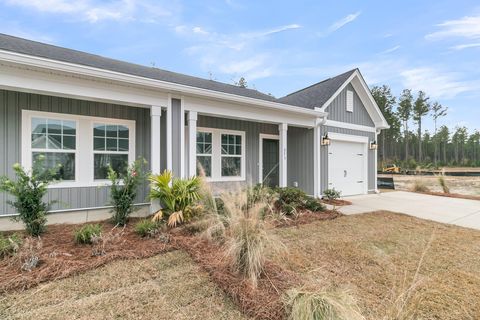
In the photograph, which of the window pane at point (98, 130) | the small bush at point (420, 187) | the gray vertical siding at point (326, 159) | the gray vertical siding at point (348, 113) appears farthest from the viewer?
the small bush at point (420, 187)

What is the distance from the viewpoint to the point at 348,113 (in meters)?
9.22

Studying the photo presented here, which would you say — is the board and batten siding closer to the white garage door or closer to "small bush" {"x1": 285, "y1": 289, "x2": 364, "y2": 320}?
"small bush" {"x1": 285, "y1": 289, "x2": 364, "y2": 320}

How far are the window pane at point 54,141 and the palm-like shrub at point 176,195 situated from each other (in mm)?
2299

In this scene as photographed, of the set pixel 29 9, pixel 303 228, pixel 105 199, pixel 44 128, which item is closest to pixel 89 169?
pixel 105 199

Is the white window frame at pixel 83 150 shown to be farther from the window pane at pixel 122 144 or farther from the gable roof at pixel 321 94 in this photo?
the gable roof at pixel 321 94

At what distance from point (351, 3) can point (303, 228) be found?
8399mm

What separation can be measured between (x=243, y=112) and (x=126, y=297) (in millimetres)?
5135

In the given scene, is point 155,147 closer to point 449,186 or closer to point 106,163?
point 106,163

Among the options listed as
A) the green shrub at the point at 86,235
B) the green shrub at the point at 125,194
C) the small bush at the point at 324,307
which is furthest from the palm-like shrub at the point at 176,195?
the small bush at the point at 324,307

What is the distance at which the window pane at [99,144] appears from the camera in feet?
18.4

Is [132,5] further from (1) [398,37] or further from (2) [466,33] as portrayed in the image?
(2) [466,33]

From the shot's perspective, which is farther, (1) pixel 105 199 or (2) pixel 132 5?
(2) pixel 132 5

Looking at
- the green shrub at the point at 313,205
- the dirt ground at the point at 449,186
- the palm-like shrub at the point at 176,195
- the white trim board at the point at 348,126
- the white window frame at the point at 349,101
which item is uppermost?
the white window frame at the point at 349,101

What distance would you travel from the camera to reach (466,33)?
32.2 feet
